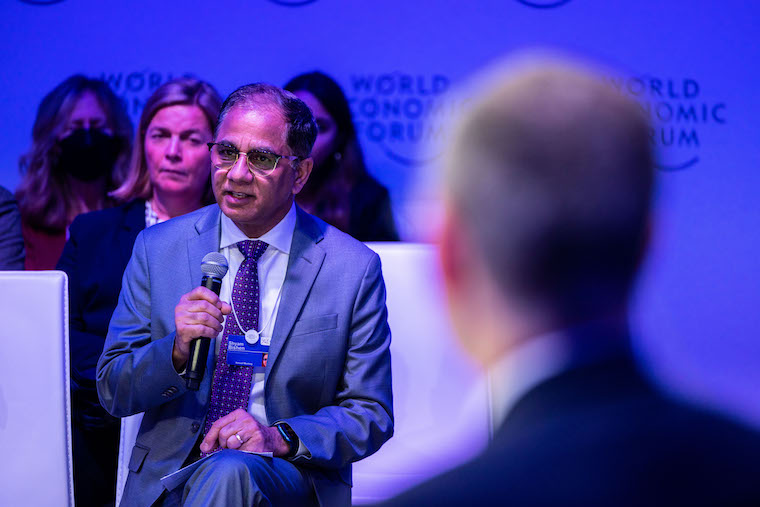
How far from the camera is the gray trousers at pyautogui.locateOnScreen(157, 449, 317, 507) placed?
4.99ft

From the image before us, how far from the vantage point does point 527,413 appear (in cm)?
343

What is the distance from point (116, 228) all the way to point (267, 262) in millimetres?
1299

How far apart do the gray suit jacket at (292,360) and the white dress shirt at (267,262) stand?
0.10 ft

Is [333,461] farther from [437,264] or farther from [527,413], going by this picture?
[527,413]

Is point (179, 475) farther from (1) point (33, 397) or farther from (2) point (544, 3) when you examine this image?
(2) point (544, 3)

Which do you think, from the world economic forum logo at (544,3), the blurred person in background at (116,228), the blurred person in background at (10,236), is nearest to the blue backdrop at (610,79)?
the world economic forum logo at (544,3)

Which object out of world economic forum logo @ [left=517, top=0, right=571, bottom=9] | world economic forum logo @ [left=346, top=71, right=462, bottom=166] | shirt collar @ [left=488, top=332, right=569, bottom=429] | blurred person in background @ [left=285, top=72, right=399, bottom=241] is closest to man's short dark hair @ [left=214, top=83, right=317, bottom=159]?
blurred person in background @ [left=285, top=72, right=399, bottom=241]

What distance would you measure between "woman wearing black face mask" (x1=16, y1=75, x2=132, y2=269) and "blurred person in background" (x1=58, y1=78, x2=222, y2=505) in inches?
10.6

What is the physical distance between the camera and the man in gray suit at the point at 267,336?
174 centimetres

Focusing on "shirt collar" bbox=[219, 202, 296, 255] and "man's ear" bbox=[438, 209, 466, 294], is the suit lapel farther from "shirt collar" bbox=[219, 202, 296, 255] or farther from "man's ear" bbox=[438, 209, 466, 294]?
"man's ear" bbox=[438, 209, 466, 294]

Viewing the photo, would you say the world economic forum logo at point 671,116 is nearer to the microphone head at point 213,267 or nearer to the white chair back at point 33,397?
the microphone head at point 213,267

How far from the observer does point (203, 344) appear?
62.9 inches

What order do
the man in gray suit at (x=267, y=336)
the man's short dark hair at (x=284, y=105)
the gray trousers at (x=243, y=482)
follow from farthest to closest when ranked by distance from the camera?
the man's short dark hair at (x=284, y=105) → the man in gray suit at (x=267, y=336) → the gray trousers at (x=243, y=482)

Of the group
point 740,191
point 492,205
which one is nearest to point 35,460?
point 492,205
